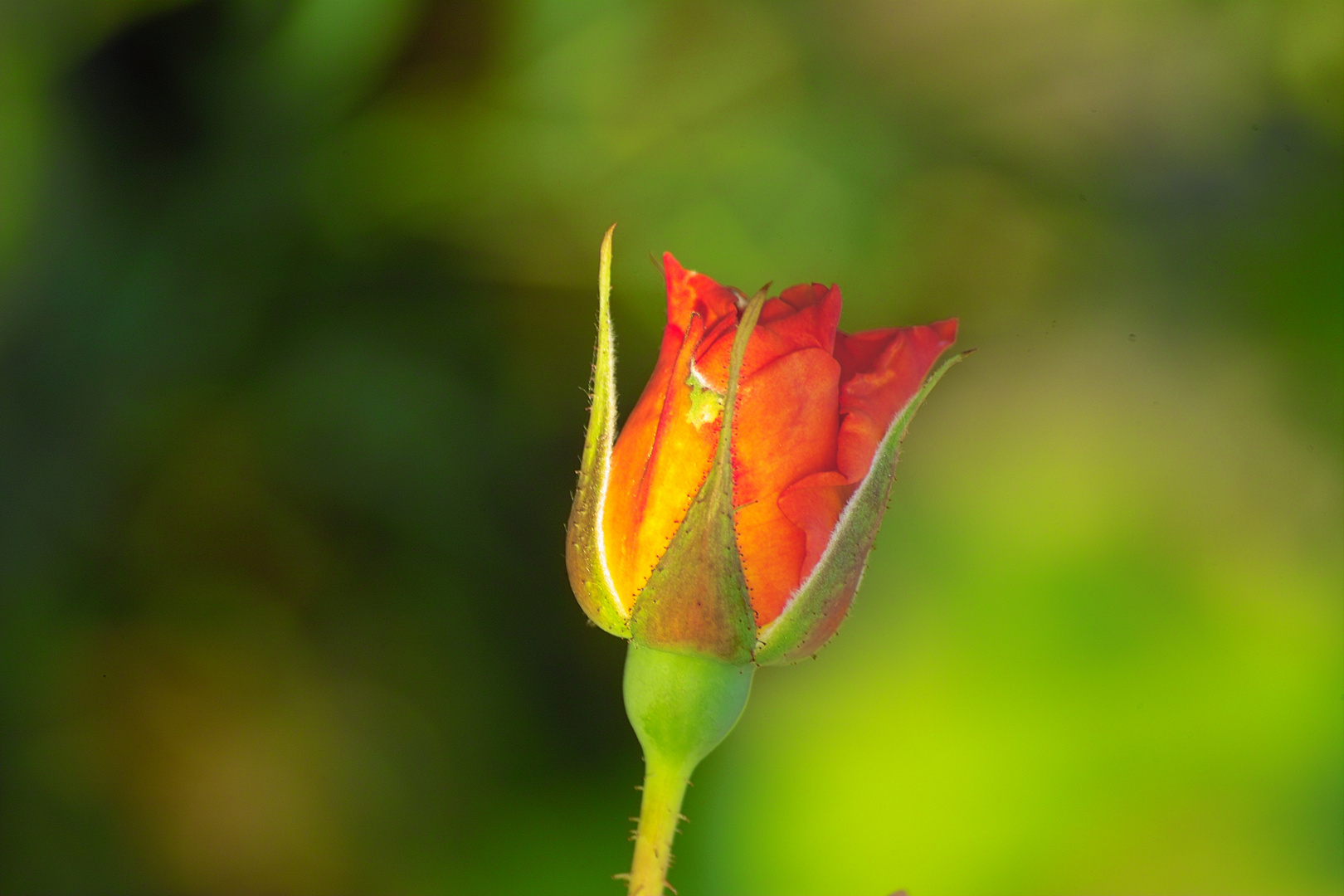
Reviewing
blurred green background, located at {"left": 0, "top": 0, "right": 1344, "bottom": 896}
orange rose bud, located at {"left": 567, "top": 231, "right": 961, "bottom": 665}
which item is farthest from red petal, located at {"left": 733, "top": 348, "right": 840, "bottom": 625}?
blurred green background, located at {"left": 0, "top": 0, "right": 1344, "bottom": 896}

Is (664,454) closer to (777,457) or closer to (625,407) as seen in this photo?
(777,457)

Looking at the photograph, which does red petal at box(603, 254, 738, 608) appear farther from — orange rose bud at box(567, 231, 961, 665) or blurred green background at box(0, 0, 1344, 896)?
blurred green background at box(0, 0, 1344, 896)

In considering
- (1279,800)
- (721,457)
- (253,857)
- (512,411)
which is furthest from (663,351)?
(1279,800)

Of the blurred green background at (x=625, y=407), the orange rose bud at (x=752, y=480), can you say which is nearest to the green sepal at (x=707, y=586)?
the orange rose bud at (x=752, y=480)

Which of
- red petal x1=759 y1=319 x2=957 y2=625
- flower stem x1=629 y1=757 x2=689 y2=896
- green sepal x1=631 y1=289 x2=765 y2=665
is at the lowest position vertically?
flower stem x1=629 y1=757 x2=689 y2=896

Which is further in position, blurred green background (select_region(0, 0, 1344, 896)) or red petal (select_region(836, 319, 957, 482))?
blurred green background (select_region(0, 0, 1344, 896))

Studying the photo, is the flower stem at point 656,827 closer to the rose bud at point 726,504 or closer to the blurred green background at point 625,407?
the rose bud at point 726,504

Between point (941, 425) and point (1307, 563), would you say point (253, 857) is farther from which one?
point (1307, 563)

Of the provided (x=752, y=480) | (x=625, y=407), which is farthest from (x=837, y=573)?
(x=625, y=407)
